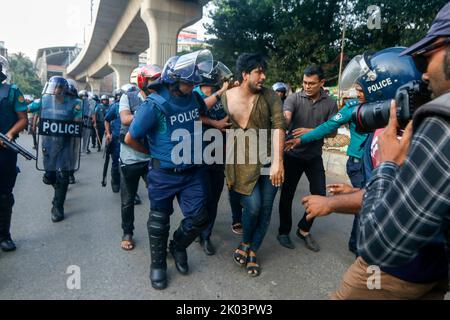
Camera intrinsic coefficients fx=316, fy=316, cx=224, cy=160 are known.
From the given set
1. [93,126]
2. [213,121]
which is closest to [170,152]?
[213,121]

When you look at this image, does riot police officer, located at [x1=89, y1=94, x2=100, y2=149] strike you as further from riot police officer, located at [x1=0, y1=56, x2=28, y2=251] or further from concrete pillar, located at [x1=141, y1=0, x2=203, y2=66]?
riot police officer, located at [x1=0, y1=56, x2=28, y2=251]

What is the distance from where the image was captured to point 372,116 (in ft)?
4.19

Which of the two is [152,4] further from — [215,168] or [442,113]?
[442,113]

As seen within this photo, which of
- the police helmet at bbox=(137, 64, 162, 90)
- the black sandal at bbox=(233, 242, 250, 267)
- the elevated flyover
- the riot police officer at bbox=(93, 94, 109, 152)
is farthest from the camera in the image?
the elevated flyover

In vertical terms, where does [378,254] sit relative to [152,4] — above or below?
below

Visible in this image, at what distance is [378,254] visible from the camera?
38.3 inches

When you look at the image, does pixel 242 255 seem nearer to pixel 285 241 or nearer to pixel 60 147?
pixel 285 241

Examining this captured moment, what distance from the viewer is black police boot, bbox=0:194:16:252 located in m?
2.91

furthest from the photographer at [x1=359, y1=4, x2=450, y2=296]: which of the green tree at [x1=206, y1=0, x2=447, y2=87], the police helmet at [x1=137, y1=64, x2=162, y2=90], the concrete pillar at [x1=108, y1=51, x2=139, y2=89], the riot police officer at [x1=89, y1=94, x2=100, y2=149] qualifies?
the concrete pillar at [x1=108, y1=51, x2=139, y2=89]

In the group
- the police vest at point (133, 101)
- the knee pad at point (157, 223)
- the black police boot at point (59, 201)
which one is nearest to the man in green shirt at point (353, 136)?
the knee pad at point (157, 223)

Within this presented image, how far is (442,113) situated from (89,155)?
8890 millimetres
